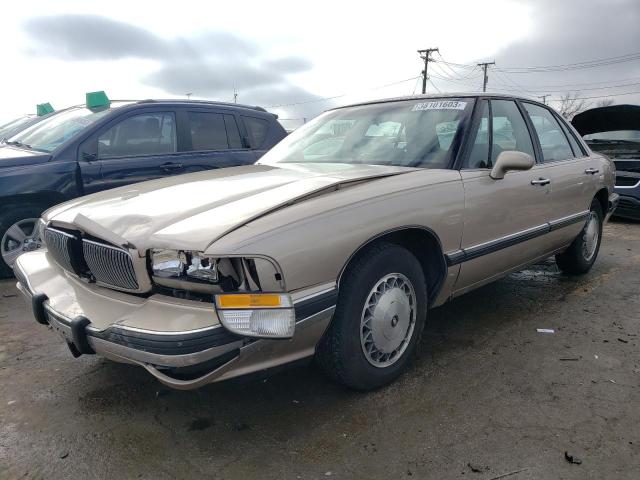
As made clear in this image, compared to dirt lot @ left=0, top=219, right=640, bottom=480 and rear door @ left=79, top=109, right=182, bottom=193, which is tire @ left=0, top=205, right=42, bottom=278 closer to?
rear door @ left=79, top=109, right=182, bottom=193

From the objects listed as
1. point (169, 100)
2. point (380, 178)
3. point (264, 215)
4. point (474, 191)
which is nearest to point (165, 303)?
point (264, 215)

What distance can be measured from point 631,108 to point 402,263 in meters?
5.97

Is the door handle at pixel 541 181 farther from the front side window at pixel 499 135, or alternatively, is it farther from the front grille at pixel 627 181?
the front grille at pixel 627 181

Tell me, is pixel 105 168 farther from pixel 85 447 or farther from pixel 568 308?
pixel 568 308

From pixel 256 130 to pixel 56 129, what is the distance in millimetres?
2146

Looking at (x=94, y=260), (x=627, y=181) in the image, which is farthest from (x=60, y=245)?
(x=627, y=181)

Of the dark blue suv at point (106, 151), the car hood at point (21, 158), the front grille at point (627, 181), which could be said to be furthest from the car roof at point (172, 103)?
the front grille at point (627, 181)

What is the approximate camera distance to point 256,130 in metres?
6.09

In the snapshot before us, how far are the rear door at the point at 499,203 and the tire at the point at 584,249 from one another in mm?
963

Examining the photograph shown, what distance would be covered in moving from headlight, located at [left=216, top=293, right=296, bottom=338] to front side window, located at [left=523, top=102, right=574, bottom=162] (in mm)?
2773

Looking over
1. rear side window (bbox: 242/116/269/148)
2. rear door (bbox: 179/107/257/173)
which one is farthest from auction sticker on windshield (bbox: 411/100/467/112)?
rear side window (bbox: 242/116/269/148)

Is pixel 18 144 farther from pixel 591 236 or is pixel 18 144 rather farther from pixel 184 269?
pixel 591 236

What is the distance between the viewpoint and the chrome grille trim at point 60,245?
2.55 metres

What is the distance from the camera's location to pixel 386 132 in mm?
3357
